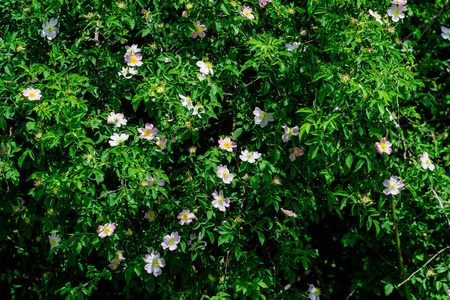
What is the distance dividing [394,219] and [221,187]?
79 centimetres

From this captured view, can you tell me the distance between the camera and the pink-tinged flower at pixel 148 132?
188 centimetres

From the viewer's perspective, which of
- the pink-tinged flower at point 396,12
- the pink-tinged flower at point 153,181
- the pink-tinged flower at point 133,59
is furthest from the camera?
the pink-tinged flower at point 396,12

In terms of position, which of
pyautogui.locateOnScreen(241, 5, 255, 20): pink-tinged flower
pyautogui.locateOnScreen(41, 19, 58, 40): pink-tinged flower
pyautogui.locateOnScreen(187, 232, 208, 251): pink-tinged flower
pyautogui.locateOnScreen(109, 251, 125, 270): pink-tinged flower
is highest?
pyautogui.locateOnScreen(241, 5, 255, 20): pink-tinged flower

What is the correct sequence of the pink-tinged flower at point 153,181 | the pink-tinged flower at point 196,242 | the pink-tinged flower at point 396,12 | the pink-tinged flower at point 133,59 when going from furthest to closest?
the pink-tinged flower at point 396,12, the pink-tinged flower at point 133,59, the pink-tinged flower at point 196,242, the pink-tinged flower at point 153,181

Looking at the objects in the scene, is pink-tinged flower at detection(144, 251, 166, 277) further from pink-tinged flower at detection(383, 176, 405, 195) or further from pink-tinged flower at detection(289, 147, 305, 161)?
pink-tinged flower at detection(383, 176, 405, 195)

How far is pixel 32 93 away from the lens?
1.79 m

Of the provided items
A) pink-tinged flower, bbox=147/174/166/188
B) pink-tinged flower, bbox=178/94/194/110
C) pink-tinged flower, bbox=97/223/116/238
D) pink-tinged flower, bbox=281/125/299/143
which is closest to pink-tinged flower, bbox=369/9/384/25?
pink-tinged flower, bbox=281/125/299/143

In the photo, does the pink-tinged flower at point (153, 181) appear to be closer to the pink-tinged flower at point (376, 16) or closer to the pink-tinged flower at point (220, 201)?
the pink-tinged flower at point (220, 201)

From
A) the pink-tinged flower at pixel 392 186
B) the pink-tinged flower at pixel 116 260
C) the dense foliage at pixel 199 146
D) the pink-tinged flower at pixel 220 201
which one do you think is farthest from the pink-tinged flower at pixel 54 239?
the pink-tinged flower at pixel 392 186

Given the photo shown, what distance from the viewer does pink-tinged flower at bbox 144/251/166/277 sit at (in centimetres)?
183

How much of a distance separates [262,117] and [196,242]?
54cm

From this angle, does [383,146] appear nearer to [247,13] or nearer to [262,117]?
[262,117]

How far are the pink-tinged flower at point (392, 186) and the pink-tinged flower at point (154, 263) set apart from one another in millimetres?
915

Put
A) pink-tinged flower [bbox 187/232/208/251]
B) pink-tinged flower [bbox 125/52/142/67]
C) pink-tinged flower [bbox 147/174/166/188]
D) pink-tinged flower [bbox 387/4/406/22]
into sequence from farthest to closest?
1. pink-tinged flower [bbox 387/4/406/22]
2. pink-tinged flower [bbox 125/52/142/67]
3. pink-tinged flower [bbox 187/232/208/251]
4. pink-tinged flower [bbox 147/174/166/188]
